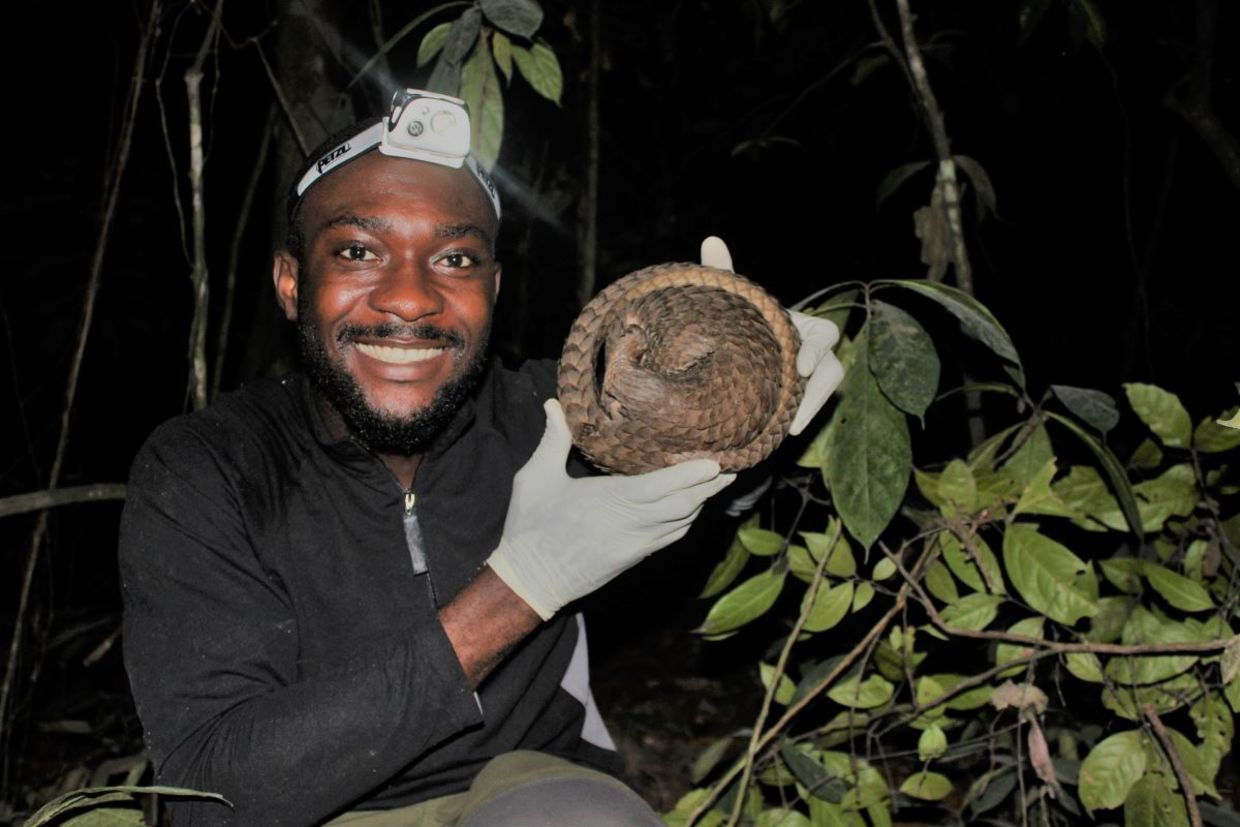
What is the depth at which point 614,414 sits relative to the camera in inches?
63.4

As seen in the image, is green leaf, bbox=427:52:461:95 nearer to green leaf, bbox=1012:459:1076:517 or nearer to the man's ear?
the man's ear

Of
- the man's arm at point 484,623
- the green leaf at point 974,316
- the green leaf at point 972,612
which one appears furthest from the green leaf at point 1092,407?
the man's arm at point 484,623

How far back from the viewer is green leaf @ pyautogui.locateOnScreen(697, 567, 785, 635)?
1.90 meters

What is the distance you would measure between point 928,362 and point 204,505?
4.24ft

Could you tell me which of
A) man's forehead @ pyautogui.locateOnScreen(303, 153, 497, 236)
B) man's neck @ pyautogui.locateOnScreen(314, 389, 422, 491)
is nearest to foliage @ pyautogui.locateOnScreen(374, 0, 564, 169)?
man's forehead @ pyautogui.locateOnScreen(303, 153, 497, 236)

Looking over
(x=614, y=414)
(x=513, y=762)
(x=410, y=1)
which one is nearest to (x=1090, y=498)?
(x=614, y=414)

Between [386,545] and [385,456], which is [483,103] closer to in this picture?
[385,456]

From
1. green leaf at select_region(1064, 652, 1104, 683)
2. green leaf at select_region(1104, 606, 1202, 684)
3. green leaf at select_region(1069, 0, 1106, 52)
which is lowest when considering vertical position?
green leaf at select_region(1064, 652, 1104, 683)

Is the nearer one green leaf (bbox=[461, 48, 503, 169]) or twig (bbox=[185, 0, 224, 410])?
green leaf (bbox=[461, 48, 503, 169])

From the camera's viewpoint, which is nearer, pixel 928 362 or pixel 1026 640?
pixel 928 362

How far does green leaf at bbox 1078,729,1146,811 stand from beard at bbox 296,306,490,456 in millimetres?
1378

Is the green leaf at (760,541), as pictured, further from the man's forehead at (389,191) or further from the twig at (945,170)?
the man's forehead at (389,191)

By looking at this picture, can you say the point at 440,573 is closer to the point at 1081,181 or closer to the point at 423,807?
the point at 423,807

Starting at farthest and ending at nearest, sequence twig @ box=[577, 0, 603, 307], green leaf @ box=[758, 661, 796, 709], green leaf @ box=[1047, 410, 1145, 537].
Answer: twig @ box=[577, 0, 603, 307], green leaf @ box=[758, 661, 796, 709], green leaf @ box=[1047, 410, 1145, 537]
